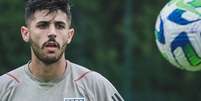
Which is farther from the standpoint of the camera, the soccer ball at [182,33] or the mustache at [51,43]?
the soccer ball at [182,33]

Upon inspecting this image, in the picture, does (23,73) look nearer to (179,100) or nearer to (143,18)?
(179,100)

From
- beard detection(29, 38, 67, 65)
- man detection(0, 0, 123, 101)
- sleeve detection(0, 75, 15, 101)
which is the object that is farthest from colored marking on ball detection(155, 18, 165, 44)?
sleeve detection(0, 75, 15, 101)

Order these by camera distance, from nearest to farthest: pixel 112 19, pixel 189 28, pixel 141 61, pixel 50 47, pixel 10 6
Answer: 1. pixel 50 47
2. pixel 189 28
3. pixel 141 61
4. pixel 10 6
5. pixel 112 19

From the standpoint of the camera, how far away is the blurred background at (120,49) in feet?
39.3

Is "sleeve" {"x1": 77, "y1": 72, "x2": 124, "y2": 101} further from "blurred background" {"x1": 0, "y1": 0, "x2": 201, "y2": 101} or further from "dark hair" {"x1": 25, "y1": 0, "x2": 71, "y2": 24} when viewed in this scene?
"blurred background" {"x1": 0, "y1": 0, "x2": 201, "y2": 101}

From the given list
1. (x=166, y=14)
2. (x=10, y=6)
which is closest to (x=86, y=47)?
(x=10, y=6)

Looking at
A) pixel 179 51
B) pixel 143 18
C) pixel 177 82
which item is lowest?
pixel 177 82

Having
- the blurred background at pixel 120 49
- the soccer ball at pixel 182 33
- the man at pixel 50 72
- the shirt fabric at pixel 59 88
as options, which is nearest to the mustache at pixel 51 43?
the man at pixel 50 72

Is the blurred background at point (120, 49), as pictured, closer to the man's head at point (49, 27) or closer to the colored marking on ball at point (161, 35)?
the colored marking on ball at point (161, 35)

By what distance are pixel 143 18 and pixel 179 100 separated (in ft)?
6.14

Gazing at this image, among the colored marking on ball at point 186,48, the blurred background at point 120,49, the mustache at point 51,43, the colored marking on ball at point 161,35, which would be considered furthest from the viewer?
the blurred background at point 120,49

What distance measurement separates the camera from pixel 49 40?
5102 mm

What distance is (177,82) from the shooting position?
14086mm

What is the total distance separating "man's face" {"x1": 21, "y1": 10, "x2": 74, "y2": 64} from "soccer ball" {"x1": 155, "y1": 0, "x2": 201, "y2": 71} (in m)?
1.15
